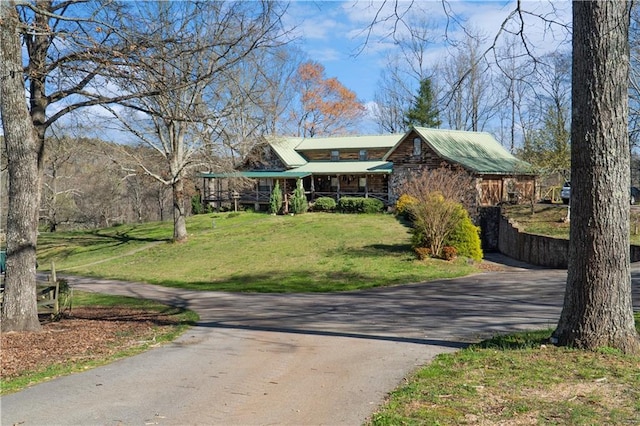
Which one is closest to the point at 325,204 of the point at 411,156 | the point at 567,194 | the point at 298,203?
the point at 298,203

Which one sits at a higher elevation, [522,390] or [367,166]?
[367,166]

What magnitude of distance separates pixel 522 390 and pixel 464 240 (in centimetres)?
1703

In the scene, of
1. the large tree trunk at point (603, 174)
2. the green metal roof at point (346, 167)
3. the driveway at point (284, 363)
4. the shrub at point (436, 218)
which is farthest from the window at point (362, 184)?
the large tree trunk at point (603, 174)

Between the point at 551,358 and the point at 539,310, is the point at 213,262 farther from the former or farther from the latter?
the point at 551,358

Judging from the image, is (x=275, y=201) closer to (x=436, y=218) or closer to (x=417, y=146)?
(x=417, y=146)

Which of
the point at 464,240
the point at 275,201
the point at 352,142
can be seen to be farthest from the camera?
the point at 352,142

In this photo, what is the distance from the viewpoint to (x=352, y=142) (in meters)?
47.4

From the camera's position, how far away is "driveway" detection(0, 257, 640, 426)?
17.8 feet

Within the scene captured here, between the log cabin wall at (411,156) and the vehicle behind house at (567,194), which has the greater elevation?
the log cabin wall at (411,156)

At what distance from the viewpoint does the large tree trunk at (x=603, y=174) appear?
642 cm

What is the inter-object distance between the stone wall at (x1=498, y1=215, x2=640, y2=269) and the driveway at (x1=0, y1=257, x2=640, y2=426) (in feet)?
27.3

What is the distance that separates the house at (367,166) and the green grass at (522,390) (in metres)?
27.3

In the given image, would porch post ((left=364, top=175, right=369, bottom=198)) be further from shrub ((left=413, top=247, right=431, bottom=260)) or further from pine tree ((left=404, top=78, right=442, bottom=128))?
shrub ((left=413, top=247, right=431, bottom=260))

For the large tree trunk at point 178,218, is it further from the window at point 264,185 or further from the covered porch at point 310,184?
the window at point 264,185
